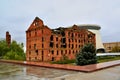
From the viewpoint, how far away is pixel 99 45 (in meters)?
78.6

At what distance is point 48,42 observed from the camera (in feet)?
141

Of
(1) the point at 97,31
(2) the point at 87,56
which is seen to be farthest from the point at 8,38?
(1) the point at 97,31

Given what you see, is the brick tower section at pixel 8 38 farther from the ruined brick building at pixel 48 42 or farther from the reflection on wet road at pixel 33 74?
the reflection on wet road at pixel 33 74

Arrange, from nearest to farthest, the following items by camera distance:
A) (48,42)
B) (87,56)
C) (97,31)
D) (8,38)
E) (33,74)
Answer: (33,74), (87,56), (48,42), (8,38), (97,31)

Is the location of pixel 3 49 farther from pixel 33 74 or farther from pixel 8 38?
pixel 33 74

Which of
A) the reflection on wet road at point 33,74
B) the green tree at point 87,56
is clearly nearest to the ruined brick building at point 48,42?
the green tree at point 87,56

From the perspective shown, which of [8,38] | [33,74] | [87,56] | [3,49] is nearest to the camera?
[33,74]

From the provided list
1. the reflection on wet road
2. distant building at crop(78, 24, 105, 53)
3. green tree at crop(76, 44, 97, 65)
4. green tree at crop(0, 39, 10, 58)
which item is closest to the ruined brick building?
green tree at crop(0, 39, 10, 58)

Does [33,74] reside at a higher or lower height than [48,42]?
lower

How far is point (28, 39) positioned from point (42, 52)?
7.57 meters

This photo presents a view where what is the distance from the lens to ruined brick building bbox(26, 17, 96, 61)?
42.6 metres

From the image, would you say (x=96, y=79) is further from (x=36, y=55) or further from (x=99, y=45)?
(x=99, y=45)

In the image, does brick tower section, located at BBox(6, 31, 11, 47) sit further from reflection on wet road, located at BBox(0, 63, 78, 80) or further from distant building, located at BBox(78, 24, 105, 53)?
reflection on wet road, located at BBox(0, 63, 78, 80)

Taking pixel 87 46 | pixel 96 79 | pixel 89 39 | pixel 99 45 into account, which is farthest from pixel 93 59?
pixel 99 45
